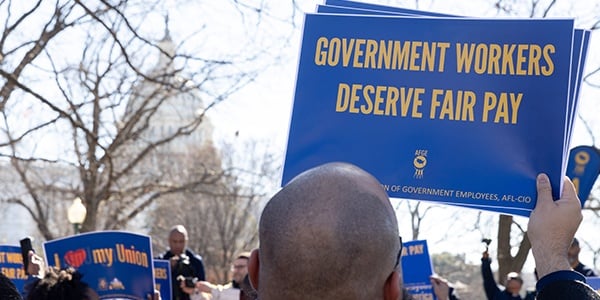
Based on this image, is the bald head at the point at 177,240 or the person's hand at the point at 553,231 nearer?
the person's hand at the point at 553,231

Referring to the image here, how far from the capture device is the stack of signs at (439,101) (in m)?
3.97

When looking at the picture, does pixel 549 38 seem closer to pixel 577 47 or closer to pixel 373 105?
pixel 577 47

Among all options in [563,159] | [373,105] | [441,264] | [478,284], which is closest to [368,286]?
[563,159]

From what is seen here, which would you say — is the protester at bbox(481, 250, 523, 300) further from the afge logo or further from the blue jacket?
the afge logo

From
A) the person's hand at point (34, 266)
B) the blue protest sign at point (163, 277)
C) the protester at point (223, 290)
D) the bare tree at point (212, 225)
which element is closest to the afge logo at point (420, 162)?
the person's hand at point (34, 266)

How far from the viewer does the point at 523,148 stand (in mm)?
3973

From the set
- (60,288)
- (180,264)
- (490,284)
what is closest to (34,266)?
(60,288)

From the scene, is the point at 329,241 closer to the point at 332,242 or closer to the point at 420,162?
the point at 332,242

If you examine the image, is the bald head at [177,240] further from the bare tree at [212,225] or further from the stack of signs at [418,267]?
the bare tree at [212,225]

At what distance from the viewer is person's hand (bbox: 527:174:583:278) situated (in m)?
3.14

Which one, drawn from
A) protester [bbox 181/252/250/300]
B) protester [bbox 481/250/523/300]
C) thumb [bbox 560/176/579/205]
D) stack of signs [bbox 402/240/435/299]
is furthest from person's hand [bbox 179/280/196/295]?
thumb [bbox 560/176/579/205]

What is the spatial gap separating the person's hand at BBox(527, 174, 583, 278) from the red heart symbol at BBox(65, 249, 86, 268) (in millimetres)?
5847

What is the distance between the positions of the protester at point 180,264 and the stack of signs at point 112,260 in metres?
2.72

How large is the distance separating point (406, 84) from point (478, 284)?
37.4m
